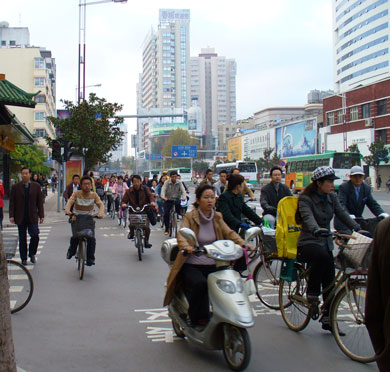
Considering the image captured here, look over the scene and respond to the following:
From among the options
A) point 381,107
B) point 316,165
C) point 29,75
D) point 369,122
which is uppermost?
point 29,75

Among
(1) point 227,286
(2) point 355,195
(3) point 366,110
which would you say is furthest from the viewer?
(3) point 366,110

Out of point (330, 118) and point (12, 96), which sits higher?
point (330, 118)

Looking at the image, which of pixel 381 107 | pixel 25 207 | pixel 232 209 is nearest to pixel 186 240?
pixel 232 209

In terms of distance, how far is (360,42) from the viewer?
92000mm

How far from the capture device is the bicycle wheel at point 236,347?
4316 millimetres

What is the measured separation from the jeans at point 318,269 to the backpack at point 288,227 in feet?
1.41

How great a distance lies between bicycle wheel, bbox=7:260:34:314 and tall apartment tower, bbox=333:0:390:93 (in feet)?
264

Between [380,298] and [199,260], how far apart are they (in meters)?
2.79

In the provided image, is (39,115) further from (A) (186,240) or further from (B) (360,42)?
(A) (186,240)

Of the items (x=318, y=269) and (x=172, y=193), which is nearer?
(x=318, y=269)

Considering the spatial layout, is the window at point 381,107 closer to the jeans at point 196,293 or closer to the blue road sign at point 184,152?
the blue road sign at point 184,152

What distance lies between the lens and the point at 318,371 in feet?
14.8

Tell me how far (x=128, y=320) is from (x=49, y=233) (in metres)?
10.6

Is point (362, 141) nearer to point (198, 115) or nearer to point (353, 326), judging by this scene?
point (353, 326)
